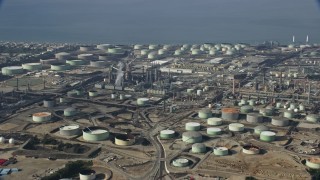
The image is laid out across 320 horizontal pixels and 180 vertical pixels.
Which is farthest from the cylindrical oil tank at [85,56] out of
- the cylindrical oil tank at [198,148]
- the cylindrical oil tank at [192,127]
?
the cylindrical oil tank at [198,148]

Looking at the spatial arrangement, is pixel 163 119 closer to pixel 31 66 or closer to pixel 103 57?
pixel 31 66

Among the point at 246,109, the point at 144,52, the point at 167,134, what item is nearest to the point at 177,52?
the point at 144,52

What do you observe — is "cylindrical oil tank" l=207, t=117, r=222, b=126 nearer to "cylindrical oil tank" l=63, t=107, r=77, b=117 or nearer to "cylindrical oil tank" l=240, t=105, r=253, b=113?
"cylindrical oil tank" l=240, t=105, r=253, b=113

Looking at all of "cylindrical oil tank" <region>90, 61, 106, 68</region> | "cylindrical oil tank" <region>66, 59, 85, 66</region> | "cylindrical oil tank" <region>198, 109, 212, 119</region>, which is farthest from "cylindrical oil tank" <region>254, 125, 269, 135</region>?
"cylindrical oil tank" <region>66, 59, 85, 66</region>

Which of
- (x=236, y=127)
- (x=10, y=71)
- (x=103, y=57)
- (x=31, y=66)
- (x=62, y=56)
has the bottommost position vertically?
(x=236, y=127)

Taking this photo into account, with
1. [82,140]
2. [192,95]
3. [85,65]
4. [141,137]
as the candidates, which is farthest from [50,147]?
[85,65]
